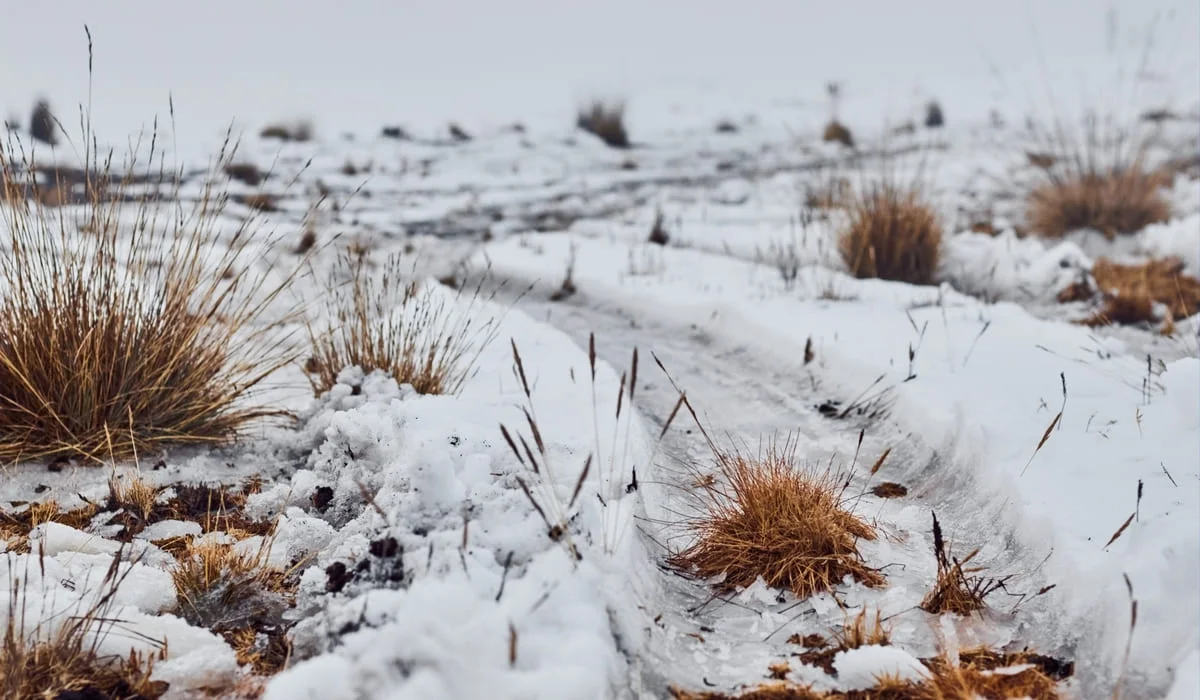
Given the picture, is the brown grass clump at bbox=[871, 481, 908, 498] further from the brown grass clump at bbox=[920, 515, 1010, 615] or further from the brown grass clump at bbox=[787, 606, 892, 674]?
the brown grass clump at bbox=[787, 606, 892, 674]

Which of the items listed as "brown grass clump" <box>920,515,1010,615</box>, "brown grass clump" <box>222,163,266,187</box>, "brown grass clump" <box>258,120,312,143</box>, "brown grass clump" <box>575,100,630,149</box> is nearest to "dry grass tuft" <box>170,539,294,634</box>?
"brown grass clump" <box>920,515,1010,615</box>

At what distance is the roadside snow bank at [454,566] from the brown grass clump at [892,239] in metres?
3.88

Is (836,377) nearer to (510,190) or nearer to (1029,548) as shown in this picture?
(1029,548)

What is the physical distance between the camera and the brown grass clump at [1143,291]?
5320 millimetres

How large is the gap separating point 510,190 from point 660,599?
1014 centimetres

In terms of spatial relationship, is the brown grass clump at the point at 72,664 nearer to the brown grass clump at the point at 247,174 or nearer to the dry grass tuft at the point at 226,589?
the dry grass tuft at the point at 226,589

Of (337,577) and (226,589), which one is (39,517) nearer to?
(226,589)

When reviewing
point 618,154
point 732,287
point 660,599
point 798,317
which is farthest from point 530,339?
point 618,154

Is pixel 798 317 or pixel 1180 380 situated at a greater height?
pixel 1180 380

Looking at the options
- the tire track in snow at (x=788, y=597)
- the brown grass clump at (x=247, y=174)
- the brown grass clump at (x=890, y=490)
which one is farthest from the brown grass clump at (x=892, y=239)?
the brown grass clump at (x=247, y=174)

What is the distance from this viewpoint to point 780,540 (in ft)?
7.58

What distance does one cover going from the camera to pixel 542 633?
1.72 meters

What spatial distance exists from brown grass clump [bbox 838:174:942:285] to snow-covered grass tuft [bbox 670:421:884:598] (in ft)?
12.8

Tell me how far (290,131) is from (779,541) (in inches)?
554
